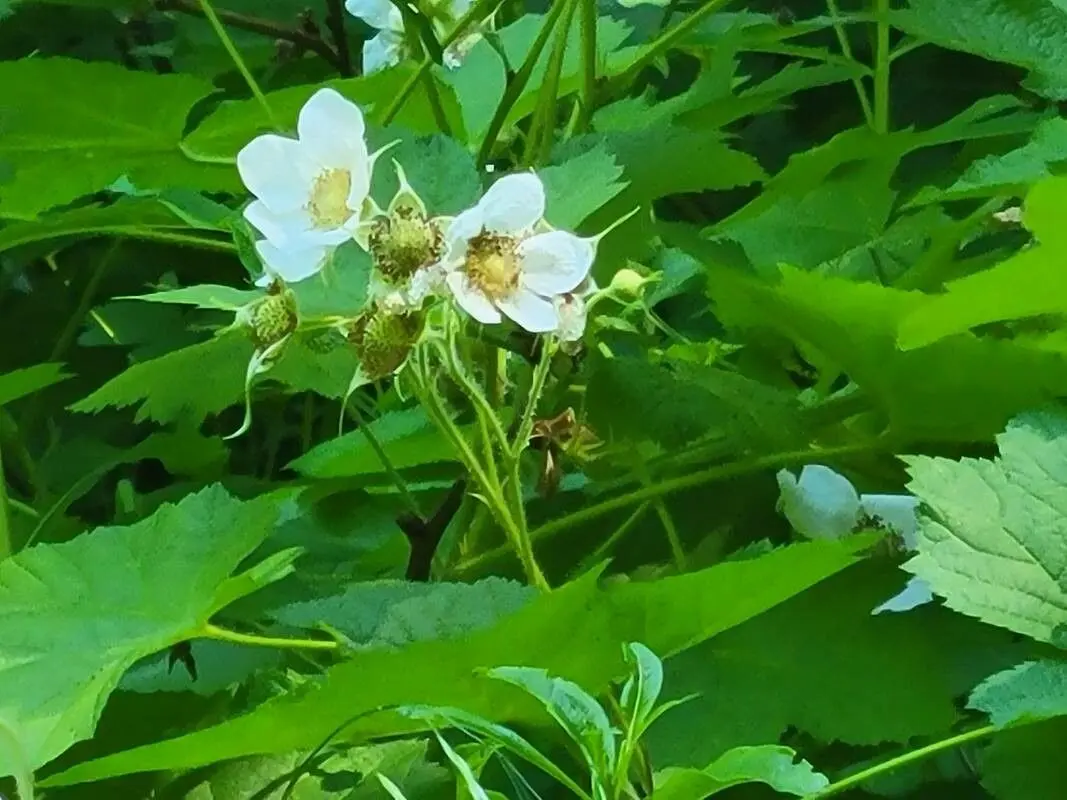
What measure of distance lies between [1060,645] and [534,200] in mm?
194

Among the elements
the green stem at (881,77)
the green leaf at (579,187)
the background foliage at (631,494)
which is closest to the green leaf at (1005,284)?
the background foliage at (631,494)

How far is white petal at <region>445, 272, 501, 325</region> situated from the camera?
1.30 ft

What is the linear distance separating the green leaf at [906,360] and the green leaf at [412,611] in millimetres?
144

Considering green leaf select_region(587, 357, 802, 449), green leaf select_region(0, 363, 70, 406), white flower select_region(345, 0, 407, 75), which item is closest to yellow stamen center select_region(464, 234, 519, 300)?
green leaf select_region(587, 357, 802, 449)

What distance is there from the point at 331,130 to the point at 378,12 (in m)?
0.20

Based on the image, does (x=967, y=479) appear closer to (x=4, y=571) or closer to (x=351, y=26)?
(x=4, y=571)

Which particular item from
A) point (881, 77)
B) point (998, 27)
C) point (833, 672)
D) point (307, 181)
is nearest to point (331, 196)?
point (307, 181)

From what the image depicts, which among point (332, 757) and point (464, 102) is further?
point (464, 102)

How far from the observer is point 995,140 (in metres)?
0.68

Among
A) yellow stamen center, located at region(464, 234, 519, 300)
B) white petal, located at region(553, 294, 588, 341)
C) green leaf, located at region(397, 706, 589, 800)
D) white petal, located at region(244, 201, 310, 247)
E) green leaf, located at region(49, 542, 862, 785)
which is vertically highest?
white petal, located at region(244, 201, 310, 247)

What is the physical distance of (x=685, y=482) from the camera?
49 cm

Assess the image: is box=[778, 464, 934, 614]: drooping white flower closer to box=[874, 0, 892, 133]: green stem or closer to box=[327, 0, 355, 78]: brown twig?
box=[874, 0, 892, 133]: green stem

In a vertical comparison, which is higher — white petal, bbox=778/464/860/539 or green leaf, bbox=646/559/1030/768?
white petal, bbox=778/464/860/539

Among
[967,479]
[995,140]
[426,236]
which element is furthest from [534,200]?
[995,140]
